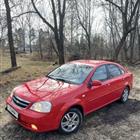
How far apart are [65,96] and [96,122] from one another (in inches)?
53.1

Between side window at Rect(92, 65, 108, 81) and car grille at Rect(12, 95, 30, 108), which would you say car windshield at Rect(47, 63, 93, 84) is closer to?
side window at Rect(92, 65, 108, 81)

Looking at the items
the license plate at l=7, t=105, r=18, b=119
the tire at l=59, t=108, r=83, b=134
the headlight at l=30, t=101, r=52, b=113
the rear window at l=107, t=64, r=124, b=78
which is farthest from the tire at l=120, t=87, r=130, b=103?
the license plate at l=7, t=105, r=18, b=119

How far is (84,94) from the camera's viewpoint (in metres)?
5.04

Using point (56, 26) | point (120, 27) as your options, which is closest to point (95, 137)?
point (56, 26)

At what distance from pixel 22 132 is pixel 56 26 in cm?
1202

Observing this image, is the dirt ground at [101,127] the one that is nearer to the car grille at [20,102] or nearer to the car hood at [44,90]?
the car grille at [20,102]

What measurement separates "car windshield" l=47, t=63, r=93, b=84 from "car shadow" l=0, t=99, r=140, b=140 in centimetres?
109

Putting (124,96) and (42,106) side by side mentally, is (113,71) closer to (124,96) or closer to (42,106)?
(124,96)

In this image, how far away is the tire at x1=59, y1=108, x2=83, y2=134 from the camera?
4.66 m

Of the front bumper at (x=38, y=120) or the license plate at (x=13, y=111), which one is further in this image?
the license plate at (x=13, y=111)

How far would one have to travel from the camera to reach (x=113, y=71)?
6.46m

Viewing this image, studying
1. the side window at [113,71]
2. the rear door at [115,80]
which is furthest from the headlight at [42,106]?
the side window at [113,71]

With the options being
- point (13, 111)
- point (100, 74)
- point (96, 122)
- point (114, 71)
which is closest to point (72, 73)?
point (100, 74)

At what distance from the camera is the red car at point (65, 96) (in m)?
4.36
